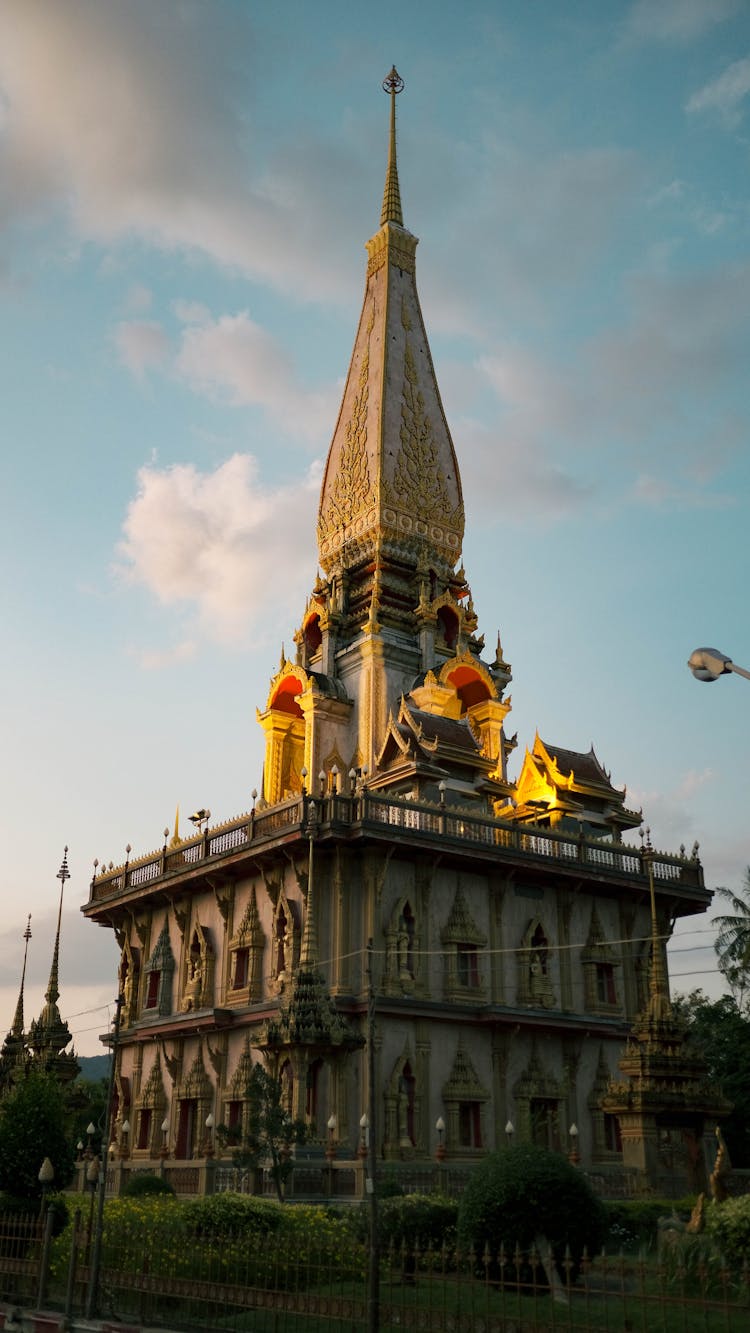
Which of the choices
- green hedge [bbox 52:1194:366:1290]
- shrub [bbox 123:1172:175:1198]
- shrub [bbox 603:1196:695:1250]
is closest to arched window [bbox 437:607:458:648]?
shrub [bbox 123:1172:175:1198]

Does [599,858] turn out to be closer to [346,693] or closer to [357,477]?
[346,693]

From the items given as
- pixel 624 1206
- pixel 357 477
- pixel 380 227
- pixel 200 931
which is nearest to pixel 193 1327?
pixel 624 1206

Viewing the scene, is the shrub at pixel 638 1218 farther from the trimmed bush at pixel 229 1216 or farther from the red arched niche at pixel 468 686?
the red arched niche at pixel 468 686

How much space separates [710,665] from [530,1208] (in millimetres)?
7839

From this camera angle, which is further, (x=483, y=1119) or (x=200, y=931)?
(x=200, y=931)

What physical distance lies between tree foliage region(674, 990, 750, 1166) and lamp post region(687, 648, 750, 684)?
88.7ft

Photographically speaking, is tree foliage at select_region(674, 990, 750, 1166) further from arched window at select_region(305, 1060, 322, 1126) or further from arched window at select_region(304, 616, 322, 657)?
arched window at select_region(304, 616, 322, 657)

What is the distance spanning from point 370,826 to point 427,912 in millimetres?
3372

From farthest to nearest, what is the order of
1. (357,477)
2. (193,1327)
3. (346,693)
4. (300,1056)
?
(357,477)
(346,693)
(300,1056)
(193,1327)

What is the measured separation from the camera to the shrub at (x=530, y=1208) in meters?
15.7

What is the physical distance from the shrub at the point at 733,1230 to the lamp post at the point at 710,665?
663 cm

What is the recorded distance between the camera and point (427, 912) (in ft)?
106

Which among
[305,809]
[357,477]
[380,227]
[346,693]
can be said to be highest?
[380,227]

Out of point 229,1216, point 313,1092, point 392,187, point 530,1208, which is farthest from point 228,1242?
point 392,187
